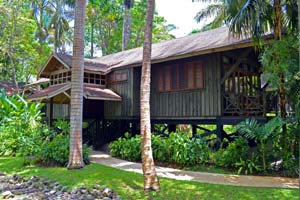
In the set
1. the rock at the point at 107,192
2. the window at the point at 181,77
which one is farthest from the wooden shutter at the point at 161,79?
the rock at the point at 107,192

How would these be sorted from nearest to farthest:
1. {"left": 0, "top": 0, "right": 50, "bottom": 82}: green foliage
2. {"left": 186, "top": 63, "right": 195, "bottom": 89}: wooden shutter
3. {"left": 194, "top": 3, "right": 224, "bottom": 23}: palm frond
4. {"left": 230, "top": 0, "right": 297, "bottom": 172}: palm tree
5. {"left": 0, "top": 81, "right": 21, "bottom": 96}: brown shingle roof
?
{"left": 230, "top": 0, "right": 297, "bottom": 172}: palm tree
{"left": 186, "top": 63, "right": 195, "bottom": 89}: wooden shutter
{"left": 0, "top": 0, "right": 50, "bottom": 82}: green foliage
{"left": 194, "top": 3, "right": 224, "bottom": 23}: palm frond
{"left": 0, "top": 81, "right": 21, "bottom": 96}: brown shingle roof

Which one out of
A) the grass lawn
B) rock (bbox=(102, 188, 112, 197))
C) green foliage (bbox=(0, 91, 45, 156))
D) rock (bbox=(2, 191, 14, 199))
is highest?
green foliage (bbox=(0, 91, 45, 156))

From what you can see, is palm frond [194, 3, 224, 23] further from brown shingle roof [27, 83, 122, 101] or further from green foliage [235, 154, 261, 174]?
→ green foliage [235, 154, 261, 174]

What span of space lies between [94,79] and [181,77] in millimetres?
5411

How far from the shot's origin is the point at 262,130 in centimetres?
952

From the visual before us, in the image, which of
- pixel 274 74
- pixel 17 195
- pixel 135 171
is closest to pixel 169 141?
pixel 135 171

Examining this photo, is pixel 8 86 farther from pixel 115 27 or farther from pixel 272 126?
pixel 272 126

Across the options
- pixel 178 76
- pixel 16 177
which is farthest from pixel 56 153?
pixel 178 76

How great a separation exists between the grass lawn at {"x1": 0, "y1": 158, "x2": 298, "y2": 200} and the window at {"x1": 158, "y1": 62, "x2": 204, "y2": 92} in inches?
204

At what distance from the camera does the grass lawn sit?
7.22 m

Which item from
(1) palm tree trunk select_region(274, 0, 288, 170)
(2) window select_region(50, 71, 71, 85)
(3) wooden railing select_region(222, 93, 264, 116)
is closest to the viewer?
(1) palm tree trunk select_region(274, 0, 288, 170)

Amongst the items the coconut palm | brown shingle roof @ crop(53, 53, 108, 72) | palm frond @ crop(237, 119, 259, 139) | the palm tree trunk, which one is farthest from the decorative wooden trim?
the coconut palm

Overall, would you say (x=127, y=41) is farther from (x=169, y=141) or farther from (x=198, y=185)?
(x=198, y=185)

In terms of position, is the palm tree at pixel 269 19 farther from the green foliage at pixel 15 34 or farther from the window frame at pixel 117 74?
the green foliage at pixel 15 34
